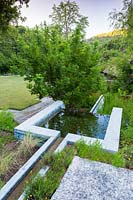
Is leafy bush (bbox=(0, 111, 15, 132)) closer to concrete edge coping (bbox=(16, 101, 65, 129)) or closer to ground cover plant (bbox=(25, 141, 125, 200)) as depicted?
concrete edge coping (bbox=(16, 101, 65, 129))

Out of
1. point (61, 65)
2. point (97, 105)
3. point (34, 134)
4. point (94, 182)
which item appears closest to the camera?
point (94, 182)

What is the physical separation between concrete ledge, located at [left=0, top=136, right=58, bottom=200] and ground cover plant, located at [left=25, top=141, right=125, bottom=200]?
20 centimetres

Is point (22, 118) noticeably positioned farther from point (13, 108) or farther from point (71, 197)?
point (71, 197)

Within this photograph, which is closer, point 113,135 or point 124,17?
point 113,135

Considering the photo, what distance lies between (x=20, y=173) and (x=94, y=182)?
1.22 m

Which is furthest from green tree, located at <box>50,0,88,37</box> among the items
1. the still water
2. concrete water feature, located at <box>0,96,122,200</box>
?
concrete water feature, located at <box>0,96,122,200</box>

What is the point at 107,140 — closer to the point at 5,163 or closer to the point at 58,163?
the point at 58,163

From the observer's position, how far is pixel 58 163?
138 inches

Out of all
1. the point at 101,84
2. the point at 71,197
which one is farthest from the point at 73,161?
the point at 101,84

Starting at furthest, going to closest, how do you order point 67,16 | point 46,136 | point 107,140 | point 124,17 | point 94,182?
point 67,16
point 124,17
point 46,136
point 107,140
point 94,182

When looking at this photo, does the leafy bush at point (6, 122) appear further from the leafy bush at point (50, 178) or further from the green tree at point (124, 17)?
the green tree at point (124, 17)

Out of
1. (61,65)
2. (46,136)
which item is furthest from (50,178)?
(61,65)

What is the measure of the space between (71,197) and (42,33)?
5.94 m

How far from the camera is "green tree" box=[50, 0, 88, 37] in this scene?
22047 millimetres
